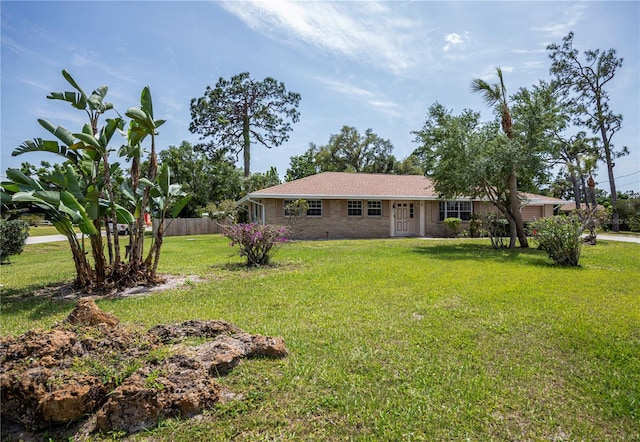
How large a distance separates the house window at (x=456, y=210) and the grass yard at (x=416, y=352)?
1490 cm

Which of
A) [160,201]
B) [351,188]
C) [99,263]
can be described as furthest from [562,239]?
[351,188]

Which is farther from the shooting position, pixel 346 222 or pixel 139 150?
pixel 346 222

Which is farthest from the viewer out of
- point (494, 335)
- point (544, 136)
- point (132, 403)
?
point (544, 136)

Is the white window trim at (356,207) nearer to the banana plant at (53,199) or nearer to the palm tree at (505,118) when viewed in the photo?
the palm tree at (505,118)

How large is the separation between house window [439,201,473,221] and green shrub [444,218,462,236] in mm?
1004

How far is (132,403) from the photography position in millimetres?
2529

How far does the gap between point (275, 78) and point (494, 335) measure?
36012mm

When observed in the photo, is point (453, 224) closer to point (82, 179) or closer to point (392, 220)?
point (392, 220)

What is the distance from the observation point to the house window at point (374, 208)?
2184 centimetres

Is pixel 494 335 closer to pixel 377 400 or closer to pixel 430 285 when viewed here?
pixel 377 400

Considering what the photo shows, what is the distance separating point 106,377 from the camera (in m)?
2.67

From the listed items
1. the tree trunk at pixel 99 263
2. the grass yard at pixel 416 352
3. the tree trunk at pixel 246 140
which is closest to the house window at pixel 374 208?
the grass yard at pixel 416 352

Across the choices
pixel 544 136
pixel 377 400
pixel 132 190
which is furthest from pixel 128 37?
pixel 544 136

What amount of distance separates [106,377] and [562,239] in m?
11.2
